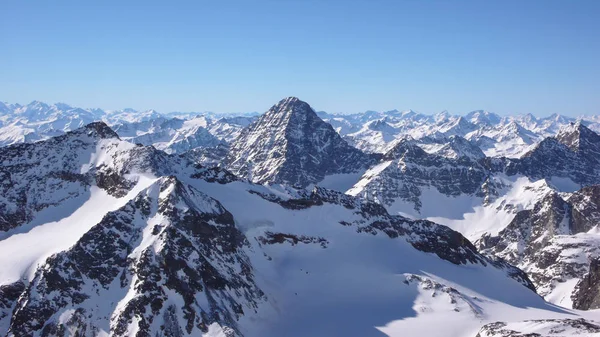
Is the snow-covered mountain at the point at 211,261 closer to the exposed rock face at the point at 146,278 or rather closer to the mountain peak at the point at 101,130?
the exposed rock face at the point at 146,278

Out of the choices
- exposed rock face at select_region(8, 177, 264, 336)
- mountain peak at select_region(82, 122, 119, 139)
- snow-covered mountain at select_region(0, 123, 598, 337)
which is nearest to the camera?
exposed rock face at select_region(8, 177, 264, 336)

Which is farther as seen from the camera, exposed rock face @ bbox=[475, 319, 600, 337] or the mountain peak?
the mountain peak

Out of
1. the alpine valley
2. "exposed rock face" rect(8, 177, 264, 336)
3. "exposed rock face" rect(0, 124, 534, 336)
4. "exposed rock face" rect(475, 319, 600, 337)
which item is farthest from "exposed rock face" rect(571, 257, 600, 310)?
"exposed rock face" rect(8, 177, 264, 336)

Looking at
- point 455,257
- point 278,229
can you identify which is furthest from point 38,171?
point 455,257

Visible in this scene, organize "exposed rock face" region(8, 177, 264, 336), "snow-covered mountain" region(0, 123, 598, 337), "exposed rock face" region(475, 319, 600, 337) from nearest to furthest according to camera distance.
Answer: "exposed rock face" region(8, 177, 264, 336) < "exposed rock face" region(475, 319, 600, 337) < "snow-covered mountain" region(0, 123, 598, 337)

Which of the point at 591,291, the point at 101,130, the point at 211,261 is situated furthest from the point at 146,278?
the point at 591,291

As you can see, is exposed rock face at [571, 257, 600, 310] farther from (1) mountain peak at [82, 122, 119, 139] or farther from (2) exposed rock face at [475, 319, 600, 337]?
(1) mountain peak at [82, 122, 119, 139]

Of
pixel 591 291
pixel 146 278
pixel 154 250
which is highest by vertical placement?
pixel 154 250

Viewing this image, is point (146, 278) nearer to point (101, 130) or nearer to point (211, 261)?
point (211, 261)

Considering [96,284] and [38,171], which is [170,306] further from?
[38,171]
